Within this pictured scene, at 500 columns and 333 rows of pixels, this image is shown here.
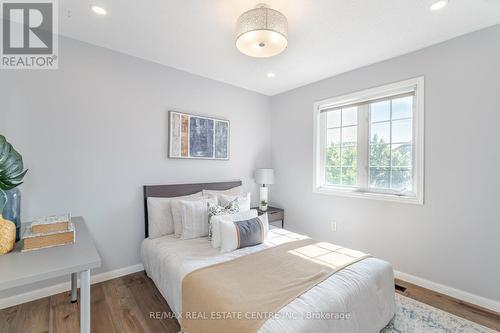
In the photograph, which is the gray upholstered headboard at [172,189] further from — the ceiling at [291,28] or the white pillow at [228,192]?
the ceiling at [291,28]

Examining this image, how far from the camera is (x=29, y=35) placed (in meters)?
2.11

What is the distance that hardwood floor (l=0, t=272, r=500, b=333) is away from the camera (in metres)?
1.77

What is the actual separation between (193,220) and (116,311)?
987mm

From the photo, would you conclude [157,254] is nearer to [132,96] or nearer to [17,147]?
[17,147]

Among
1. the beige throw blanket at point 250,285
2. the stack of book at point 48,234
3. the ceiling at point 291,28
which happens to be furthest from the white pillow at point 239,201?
the ceiling at point 291,28

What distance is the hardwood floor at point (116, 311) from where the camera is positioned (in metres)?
1.77

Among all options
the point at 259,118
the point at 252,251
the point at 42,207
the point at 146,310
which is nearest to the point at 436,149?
the point at 252,251

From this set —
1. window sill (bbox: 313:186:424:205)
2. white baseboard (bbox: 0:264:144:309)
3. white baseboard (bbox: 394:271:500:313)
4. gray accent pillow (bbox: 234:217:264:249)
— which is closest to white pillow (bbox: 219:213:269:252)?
gray accent pillow (bbox: 234:217:264:249)

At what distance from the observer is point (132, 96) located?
2.59 meters

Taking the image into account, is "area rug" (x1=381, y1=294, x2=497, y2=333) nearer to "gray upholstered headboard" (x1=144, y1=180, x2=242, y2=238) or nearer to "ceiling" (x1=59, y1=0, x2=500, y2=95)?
"gray upholstered headboard" (x1=144, y1=180, x2=242, y2=238)

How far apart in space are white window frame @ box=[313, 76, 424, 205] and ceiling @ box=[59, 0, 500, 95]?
38 centimetres

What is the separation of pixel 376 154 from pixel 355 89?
890 millimetres

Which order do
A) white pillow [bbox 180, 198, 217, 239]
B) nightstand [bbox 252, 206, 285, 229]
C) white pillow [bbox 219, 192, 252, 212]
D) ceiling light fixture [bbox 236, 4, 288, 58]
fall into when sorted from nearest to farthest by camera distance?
ceiling light fixture [bbox 236, 4, 288, 58], white pillow [bbox 180, 198, 217, 239], white pillow [bbox 219, 192, 252, 212], nightstand [bbox 252, 206, 285, 229]

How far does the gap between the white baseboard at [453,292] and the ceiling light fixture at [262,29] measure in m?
2.75
